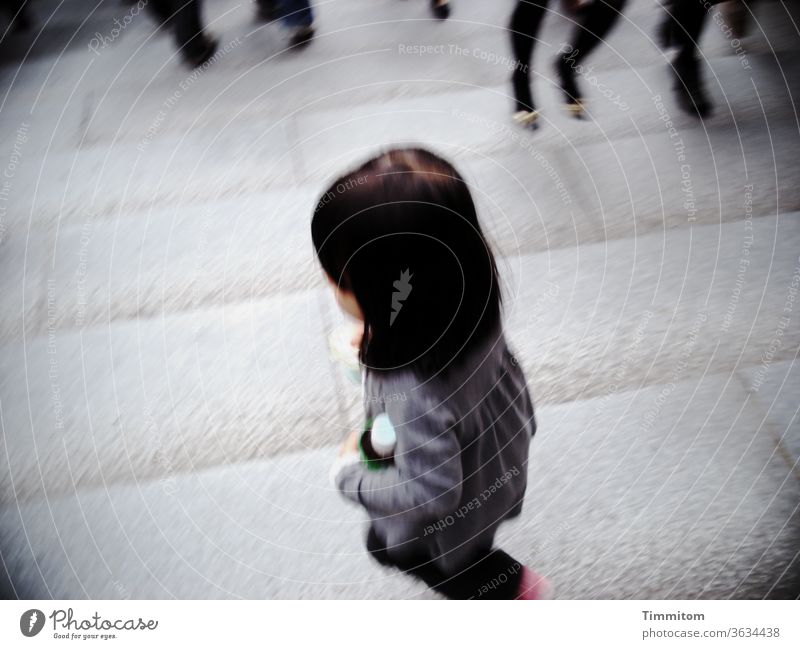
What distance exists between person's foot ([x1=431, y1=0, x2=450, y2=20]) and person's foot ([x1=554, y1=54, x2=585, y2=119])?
0.32 feet

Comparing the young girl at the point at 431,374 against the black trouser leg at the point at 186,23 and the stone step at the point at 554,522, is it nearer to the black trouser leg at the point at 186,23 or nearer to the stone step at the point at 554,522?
the stone step at the point at 554,522

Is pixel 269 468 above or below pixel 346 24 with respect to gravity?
below

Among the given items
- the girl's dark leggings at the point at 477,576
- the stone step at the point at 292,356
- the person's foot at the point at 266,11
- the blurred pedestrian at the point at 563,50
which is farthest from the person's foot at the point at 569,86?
the girl's dark leggings at the point at 477,576

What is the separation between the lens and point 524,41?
0.43m

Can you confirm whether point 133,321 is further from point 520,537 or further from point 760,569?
point 760,569

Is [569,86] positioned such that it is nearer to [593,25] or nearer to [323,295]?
[593,25]

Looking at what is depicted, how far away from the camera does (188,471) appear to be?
378 mm

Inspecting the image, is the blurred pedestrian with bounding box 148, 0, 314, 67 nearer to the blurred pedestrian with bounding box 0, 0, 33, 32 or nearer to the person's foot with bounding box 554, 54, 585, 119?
the blurred pedestrian with bounding box 0, 0, 33, 32

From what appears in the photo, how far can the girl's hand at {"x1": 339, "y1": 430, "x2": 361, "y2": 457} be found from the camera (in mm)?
395

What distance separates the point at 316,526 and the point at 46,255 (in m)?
0.28

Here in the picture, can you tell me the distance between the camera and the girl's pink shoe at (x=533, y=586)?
13.9 inches

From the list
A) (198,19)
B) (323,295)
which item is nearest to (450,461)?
(323,295)

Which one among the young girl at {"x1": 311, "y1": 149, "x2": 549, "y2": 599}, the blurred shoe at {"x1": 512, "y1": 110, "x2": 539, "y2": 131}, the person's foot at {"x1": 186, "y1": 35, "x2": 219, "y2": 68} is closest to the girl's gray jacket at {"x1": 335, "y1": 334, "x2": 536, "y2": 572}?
the young girl at {"x1": 311, "y1": 149, "x2": 549, "y2": 599}
